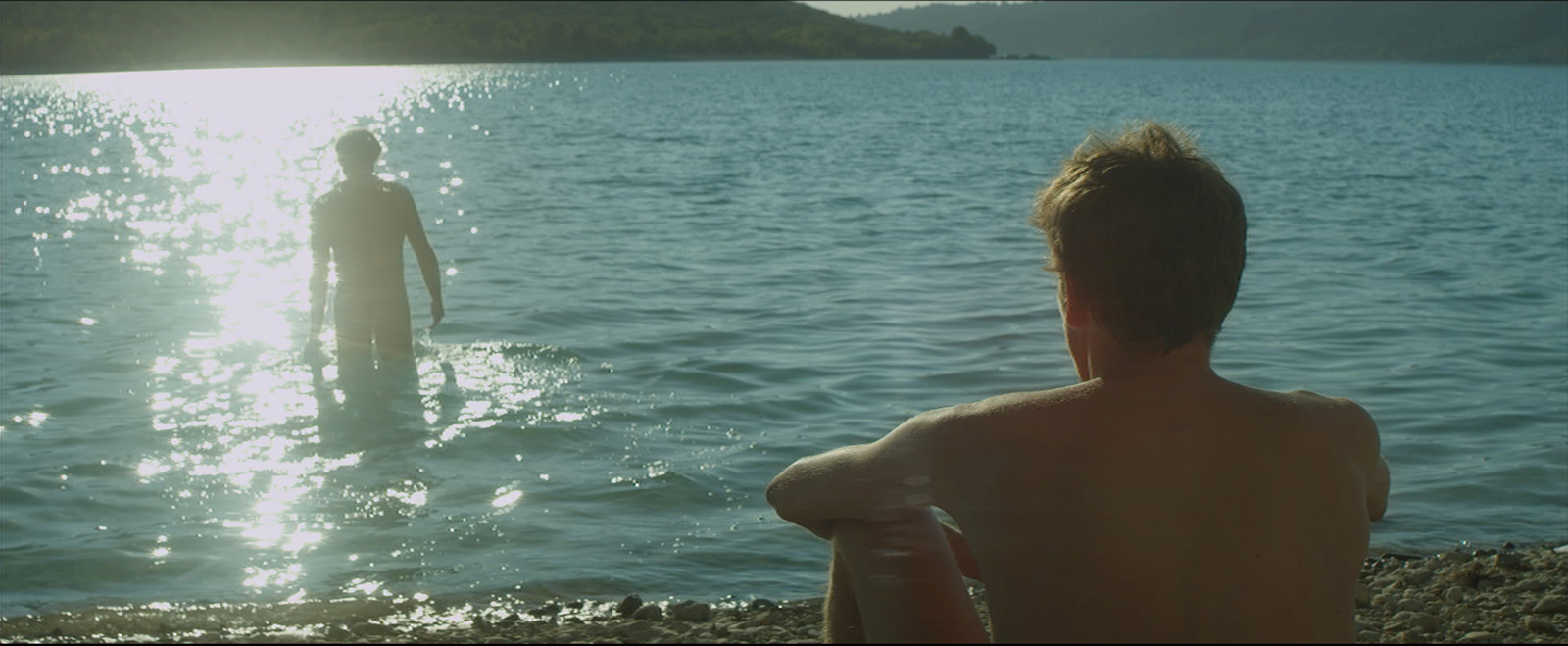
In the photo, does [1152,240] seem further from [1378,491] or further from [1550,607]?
[1550,607]

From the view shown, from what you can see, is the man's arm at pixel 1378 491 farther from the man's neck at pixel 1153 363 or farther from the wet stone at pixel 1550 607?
the wet stone at pixel 1550 607

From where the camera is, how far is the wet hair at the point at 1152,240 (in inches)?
72.2

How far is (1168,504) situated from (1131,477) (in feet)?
0.17

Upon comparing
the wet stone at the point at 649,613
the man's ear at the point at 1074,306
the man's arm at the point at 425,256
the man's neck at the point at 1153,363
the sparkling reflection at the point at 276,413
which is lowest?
the wet stone at the point at 649,613

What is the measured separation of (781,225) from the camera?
20875mm

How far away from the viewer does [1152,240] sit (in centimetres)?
184

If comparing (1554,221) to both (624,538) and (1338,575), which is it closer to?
(624,538)

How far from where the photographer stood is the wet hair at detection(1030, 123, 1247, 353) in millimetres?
1833

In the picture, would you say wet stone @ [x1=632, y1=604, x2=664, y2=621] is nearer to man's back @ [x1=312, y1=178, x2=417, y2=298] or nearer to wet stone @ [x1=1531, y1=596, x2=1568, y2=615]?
wet stone @ [x1=1531, y1=596, x2=1568, y2=615]

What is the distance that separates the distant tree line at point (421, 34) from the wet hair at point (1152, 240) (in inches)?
2821

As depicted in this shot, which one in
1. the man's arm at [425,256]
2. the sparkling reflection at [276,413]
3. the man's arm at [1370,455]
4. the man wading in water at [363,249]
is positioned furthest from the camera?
the man's arm at [425,256]

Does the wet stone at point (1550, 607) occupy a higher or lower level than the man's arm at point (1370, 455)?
lower

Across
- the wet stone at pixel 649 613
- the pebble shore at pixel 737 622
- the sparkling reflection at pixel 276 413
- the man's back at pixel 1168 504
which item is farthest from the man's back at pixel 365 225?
the man's back at pixel 1168 504

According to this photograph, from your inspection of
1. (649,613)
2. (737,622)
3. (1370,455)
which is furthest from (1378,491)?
(649,613)
